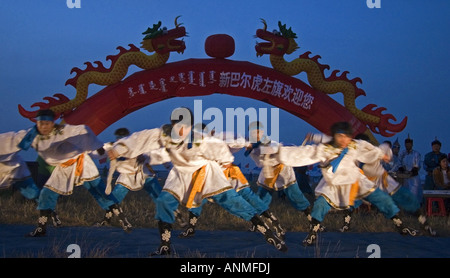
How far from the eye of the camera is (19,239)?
18.8 ft

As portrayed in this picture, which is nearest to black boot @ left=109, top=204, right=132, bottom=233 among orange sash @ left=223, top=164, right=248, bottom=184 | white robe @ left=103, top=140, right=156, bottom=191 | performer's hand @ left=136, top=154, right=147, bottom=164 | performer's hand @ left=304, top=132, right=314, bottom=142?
white robe @ left=103, top=140, right=156, bottom=191

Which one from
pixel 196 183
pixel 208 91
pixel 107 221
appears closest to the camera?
pixel 196 183

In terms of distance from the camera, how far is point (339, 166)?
5.82 meters

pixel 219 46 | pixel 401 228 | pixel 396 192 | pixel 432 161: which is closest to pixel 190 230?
pixel 401 228

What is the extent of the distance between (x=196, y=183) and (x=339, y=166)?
5.90 ft

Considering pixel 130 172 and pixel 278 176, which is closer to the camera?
pixel 278 176

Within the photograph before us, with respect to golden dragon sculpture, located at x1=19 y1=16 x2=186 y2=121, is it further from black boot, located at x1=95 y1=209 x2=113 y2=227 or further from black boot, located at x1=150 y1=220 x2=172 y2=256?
black boot, located at x1=150 y1=220 x2=172 y2=256

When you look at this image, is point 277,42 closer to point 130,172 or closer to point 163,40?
point 163,40

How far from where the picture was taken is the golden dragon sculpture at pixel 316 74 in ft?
36.4

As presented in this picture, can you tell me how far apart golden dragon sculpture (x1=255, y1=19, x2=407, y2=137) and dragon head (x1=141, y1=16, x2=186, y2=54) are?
1722 millimetres

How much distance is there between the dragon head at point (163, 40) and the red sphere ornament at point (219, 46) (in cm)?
58

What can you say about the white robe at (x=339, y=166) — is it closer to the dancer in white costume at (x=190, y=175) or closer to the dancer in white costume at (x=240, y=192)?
the dancer in white costume at (x=240, y=192)

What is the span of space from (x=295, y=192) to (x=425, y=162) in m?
4.64

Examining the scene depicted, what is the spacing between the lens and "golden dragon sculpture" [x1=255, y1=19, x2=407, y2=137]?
11.1 metres
